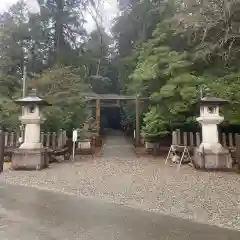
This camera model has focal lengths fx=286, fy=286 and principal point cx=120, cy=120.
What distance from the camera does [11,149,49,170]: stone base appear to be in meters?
9.45

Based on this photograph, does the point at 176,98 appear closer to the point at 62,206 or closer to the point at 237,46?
the point at 237,46

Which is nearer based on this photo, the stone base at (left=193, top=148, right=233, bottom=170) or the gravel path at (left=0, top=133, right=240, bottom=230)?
the gravel path at (left=0, top=133, right=240, bottom=230)

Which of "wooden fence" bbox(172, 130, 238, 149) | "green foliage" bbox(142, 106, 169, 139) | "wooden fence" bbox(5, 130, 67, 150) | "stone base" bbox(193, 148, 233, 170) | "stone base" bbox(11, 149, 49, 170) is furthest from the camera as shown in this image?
"green foliage" bbox(142, 106, 169, 139)

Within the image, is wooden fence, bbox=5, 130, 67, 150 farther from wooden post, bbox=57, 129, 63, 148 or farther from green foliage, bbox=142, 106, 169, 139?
green foliage, bbox=142, 106, 169, 139

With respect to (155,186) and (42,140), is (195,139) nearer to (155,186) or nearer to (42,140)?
(155,186)

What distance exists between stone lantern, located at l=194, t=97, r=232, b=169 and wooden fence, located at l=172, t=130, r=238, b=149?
113 cm

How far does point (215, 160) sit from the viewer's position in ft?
29.5

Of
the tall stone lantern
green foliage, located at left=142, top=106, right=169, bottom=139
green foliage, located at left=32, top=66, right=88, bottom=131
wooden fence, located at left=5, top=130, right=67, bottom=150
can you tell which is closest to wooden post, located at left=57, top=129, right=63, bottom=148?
wooden fence, located at left=5, top=130, right=67, bottom=150

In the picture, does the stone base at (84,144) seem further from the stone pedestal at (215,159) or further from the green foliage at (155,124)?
the stone pedestal at (215,159)

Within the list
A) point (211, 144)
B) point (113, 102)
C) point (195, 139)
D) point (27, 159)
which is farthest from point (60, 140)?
point (113, 102)

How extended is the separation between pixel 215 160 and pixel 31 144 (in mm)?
6121

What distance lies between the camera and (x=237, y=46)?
11258 mm

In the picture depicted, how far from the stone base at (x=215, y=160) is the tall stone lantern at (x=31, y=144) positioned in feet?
17.3

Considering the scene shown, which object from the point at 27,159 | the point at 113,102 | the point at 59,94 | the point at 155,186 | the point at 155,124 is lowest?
the point at 155,186
